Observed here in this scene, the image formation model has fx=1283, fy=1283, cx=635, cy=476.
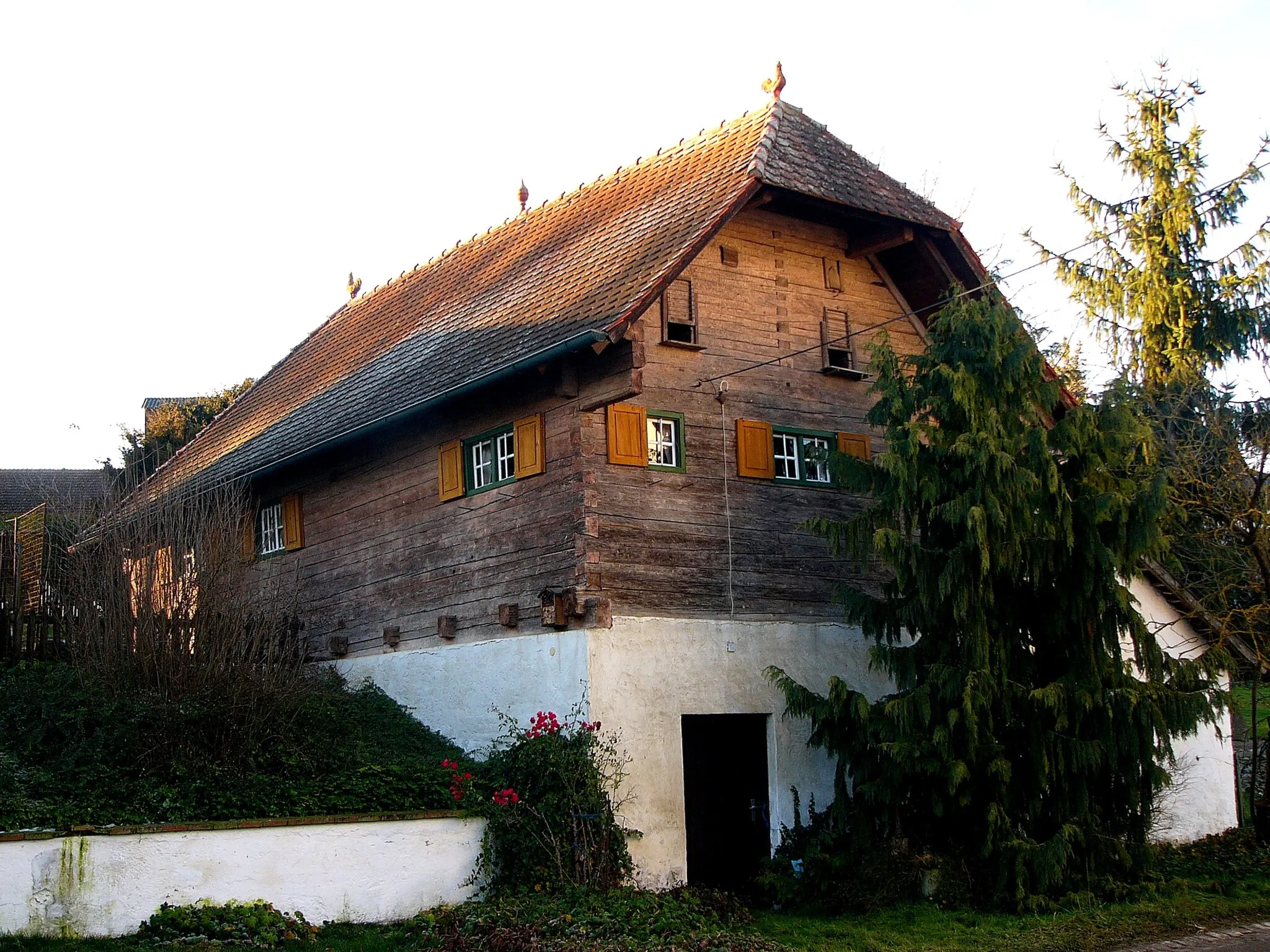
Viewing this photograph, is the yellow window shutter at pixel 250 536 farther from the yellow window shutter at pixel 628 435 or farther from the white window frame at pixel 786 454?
the white window frame at pixel 786 454

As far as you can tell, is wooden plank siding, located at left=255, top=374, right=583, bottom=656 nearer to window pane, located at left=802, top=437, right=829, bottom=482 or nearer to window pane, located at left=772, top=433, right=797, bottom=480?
window pane, located at left=772, top=433, right=797, bottom=480

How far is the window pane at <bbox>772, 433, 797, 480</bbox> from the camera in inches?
592

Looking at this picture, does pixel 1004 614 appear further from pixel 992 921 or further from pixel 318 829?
pixel 318 829

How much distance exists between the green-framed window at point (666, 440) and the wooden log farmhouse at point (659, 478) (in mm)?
29

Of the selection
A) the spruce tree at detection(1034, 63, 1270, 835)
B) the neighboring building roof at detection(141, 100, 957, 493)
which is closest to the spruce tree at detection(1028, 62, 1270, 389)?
the spruce tree at detection(1034, 63, 1270, 835)

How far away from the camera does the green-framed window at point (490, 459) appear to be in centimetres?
1462

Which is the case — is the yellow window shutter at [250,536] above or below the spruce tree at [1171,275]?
below

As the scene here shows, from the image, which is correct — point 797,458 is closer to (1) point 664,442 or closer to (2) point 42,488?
(1) point 664,442

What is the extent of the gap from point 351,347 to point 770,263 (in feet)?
26.7

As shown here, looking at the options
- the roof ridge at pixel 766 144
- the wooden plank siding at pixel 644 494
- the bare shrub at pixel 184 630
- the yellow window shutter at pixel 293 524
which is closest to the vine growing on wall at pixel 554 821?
the wooden plank siding at pixel 644 494

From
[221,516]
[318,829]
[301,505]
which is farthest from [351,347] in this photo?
[318,829]

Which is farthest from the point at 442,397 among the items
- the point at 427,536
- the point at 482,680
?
the point at 482,680

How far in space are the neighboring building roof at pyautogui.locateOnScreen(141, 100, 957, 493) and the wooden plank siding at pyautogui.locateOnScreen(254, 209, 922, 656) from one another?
0.54m

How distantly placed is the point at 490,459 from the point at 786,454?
3476mm
